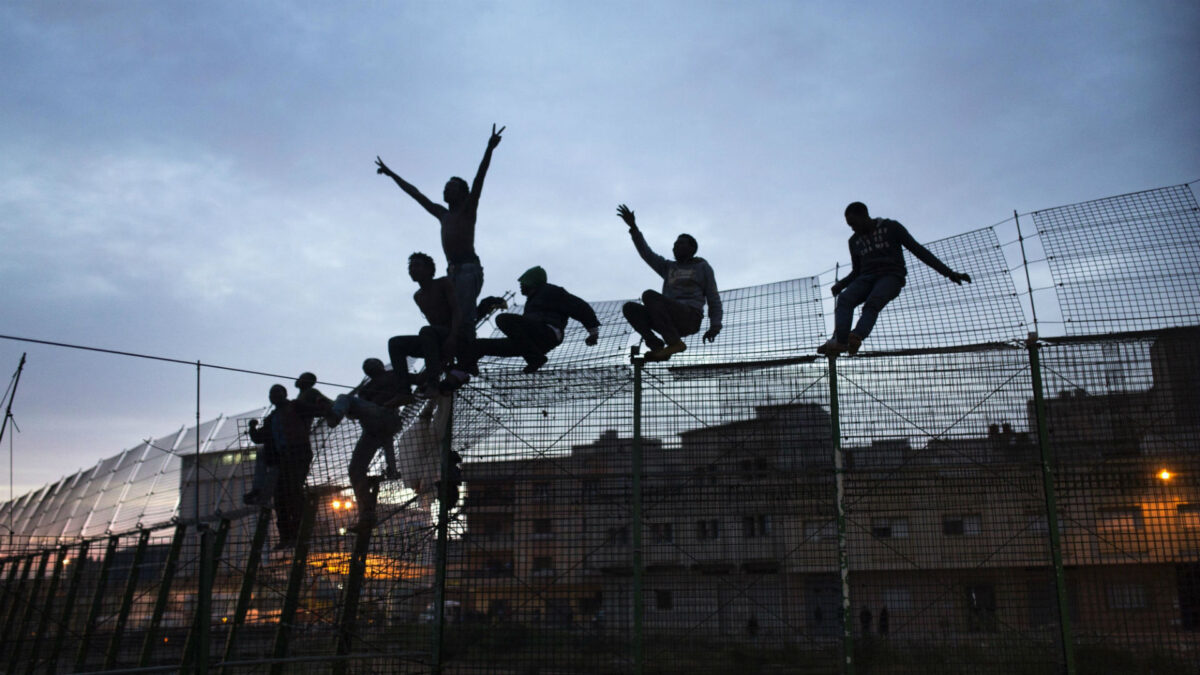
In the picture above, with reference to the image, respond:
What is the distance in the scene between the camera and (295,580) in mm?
8992

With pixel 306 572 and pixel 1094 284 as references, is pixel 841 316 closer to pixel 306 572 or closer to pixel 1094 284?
pixel 1094 284

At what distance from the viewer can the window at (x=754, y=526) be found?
318 inches

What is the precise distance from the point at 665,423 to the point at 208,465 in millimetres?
9670

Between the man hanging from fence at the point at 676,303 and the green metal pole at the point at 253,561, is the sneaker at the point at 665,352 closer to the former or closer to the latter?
the man hanging from fence at the point at 676,303

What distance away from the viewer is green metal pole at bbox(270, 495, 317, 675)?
29.3 feet

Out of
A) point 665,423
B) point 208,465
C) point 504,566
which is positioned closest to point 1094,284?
point 665,423

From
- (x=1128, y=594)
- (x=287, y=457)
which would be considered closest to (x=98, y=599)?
(x=287, y=457)

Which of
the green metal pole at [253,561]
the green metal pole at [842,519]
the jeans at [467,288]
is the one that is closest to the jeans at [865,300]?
the green metal pole at [842,519]

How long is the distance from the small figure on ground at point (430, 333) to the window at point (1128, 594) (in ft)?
19.0

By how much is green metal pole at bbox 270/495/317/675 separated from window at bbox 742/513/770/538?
4.04 metres

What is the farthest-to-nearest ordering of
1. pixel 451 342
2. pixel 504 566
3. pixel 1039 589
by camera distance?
pixel 451 342 → pixel 504 566 → pixel 1039 589

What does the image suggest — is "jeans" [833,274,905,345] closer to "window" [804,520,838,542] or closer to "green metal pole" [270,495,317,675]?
"window" [804,520,838,542]

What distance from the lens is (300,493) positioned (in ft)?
31.3

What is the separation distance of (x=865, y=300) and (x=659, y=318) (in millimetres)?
1827
